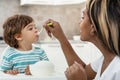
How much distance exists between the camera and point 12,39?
2.29 meters

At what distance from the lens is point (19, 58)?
2.17 m

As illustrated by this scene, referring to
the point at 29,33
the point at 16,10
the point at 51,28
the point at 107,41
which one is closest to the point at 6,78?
the point at 51,28

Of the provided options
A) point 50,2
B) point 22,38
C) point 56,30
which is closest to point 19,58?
point 22,38

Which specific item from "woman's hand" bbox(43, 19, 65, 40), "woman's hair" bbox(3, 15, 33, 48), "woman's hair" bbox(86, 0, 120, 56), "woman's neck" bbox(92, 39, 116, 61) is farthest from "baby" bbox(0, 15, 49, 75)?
"woman's hair" bbox(86, 0, 120, 56)

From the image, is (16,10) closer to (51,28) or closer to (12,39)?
(12,39)

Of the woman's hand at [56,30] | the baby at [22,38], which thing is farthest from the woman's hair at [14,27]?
the woman's hand at [56,30]

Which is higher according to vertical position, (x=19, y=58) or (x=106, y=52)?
(x=106, y=52)

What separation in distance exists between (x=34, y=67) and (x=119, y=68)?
563 mm

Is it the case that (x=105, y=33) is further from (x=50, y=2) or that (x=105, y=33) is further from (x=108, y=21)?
(x=50, y=2)

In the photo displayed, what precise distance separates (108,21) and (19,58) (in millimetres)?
1305

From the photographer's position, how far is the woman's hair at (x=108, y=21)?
98 cm

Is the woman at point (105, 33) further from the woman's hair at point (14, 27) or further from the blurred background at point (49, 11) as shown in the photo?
the blurred background at point (49, 11)

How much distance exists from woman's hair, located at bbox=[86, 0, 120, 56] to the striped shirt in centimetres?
111

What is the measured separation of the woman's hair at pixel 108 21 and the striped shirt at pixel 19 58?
111 centimetres
